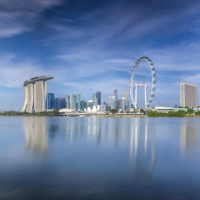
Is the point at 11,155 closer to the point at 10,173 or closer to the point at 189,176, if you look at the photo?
the point at 10,173

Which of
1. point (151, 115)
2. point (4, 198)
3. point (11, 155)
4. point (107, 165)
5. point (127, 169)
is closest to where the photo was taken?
point (4, 198)

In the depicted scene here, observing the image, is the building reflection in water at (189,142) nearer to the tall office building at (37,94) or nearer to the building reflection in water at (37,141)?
the building reflection in water at (37,141)

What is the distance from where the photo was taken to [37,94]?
575 feet

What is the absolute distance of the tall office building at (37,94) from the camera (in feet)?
566

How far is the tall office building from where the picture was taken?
17250 cm

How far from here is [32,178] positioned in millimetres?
6652

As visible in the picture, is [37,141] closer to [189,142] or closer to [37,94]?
[189,142]

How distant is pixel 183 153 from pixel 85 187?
682 centimetres

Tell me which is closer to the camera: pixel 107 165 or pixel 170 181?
pixel 170 181

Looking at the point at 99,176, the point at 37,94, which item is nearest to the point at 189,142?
the point at 99,176

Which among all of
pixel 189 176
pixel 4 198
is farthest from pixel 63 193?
pixel 189 176

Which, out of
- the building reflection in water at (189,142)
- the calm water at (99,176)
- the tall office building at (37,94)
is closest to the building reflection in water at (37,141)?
the calm water at (99,176)

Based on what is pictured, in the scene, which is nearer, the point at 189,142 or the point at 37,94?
the point at 189,142

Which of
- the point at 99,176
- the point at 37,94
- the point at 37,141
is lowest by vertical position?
the point at 37,141
